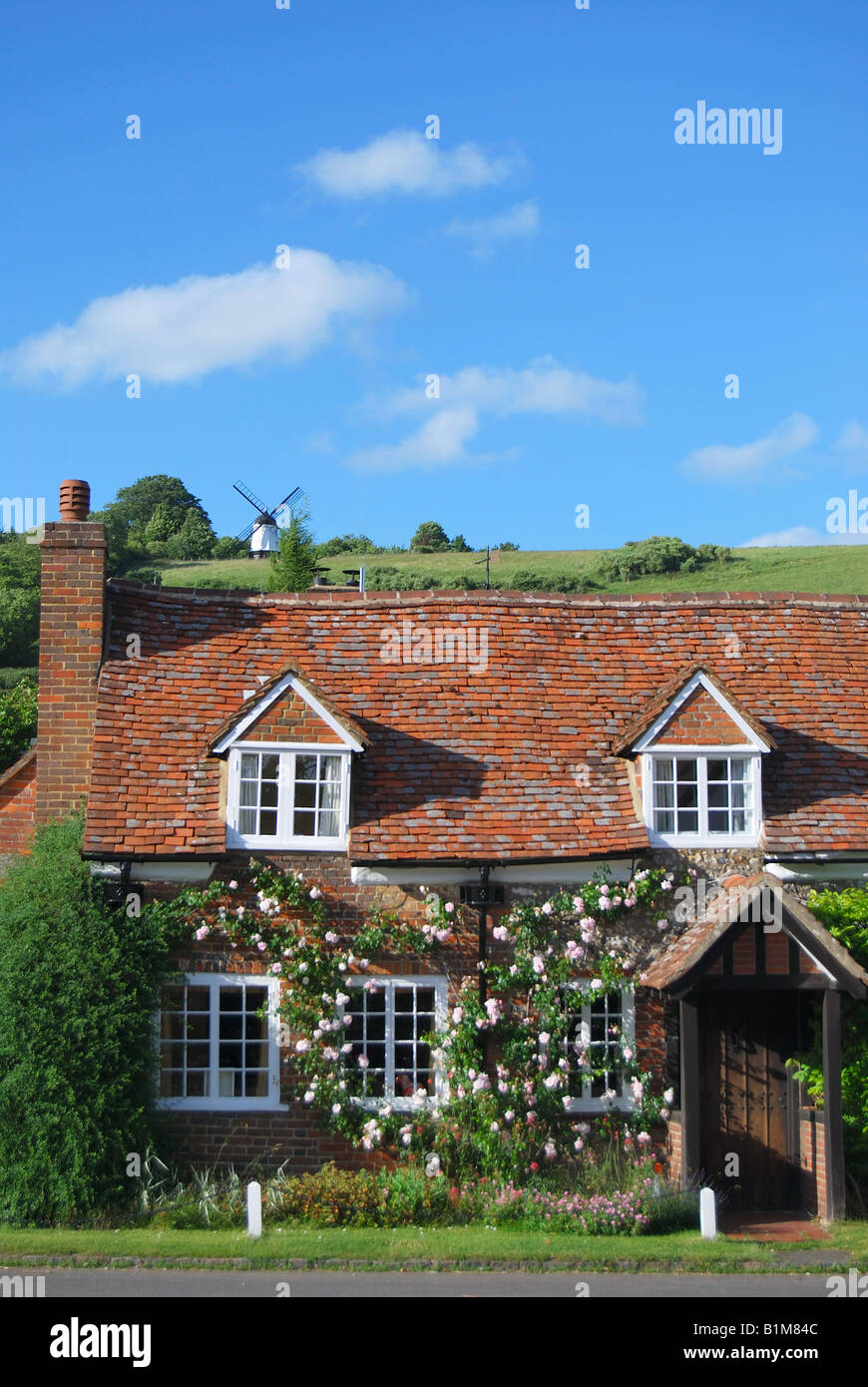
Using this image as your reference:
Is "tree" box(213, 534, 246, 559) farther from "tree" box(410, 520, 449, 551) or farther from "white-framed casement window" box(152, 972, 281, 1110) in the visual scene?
"white-framed casement window" box(152, 972, 281, 1110)

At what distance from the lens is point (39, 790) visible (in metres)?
17.0

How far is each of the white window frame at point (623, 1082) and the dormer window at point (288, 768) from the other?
3824mm

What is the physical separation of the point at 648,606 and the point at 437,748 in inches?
185

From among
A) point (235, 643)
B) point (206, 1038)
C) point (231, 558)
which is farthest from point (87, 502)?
point (231, 558)

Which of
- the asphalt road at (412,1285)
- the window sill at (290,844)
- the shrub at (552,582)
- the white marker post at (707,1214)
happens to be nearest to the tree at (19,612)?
the shrub at (552,582)

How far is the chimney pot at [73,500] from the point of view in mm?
18703

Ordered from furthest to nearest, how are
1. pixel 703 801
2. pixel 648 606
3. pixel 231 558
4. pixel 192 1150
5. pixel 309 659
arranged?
pixel 231 558 < pixel 648 606 < pixel 309 659 < pixel 703 801 < pixel 192 1150

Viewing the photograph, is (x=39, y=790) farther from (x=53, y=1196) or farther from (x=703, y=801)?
(x=703, y=801)

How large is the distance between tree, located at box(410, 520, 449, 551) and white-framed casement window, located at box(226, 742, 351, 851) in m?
86.7

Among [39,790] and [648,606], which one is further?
[648,606]

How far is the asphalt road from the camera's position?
39.1ft

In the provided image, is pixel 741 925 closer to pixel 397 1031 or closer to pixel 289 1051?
pixel 397 1031

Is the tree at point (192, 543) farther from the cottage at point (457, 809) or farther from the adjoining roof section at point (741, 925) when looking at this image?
the adjoining roof section at point (741, 925)

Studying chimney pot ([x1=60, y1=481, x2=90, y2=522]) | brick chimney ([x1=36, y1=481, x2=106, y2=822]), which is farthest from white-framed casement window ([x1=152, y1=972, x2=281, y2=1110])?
chimney pot ([x1=60, y1=481, x2=90, y2=522])
